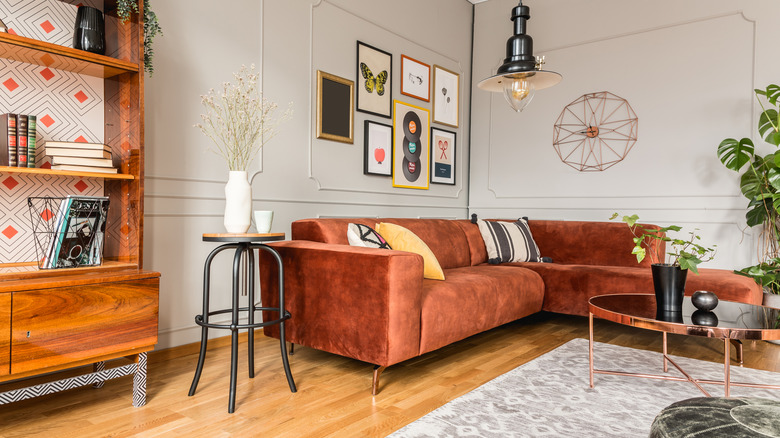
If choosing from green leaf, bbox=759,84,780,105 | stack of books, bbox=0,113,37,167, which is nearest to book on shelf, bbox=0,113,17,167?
stack of books, bbox=0,113,37,167

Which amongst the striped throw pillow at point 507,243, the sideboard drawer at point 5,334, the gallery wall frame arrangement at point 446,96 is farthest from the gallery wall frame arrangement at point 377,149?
the sideboard drawer at point 5,334

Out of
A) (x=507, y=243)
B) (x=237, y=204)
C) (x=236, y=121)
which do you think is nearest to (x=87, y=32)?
(x=236, y=121)

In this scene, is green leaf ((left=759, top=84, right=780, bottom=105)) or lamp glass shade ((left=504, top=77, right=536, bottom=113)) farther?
green leaf ((left=759, top=84, right=780, bottom=105))

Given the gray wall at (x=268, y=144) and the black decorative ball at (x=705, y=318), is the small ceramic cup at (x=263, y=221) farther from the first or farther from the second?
the black decorative ball at (x=705, y=318)

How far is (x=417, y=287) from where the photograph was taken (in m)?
2.28

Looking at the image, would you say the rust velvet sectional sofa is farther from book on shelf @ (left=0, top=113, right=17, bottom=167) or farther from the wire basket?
book on shelf @ (left=0, top=113, right=17, bottom=167)

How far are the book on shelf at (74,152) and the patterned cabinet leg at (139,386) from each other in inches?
34.6

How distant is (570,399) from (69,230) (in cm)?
227

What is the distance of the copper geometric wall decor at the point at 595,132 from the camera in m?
4.42

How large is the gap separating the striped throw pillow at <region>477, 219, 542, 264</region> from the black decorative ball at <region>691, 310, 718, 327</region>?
6.23ft

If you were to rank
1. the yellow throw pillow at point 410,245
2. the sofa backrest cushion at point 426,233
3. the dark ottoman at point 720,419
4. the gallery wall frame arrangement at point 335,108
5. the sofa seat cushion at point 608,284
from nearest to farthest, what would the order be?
the dark ottoman at point 720,419
the sofa backrest cushion at point 426,233
the yellow throw pillow at point 410,245
the sofa seat cushion at point 608,284
the gallery wall frame arrangement at point 335,108

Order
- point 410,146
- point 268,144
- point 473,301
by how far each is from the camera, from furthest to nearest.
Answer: point 410,146
point 268,144
point 473,301

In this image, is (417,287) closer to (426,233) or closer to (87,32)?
(426,233)

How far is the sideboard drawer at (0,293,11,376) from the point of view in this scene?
164 centimetres
